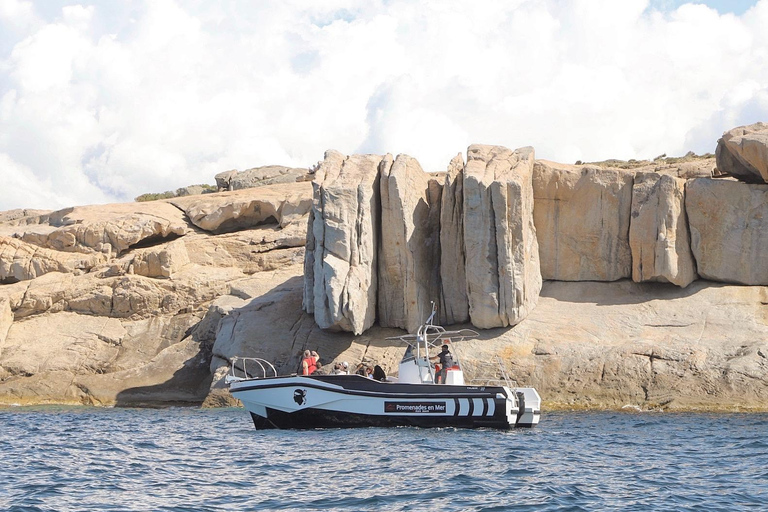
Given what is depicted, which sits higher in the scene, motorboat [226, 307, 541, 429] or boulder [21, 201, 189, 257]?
boulder [21, 201, 189, 257]

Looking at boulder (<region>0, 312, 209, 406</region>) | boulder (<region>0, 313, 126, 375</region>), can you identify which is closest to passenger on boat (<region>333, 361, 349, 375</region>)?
boulder (<region>0, 312, 209, 406</region>)

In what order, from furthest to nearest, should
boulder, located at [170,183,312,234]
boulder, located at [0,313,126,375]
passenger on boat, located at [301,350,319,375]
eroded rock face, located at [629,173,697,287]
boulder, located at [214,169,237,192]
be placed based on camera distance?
boulder, located at [214,169,237,192]
boulder, located at [170,183,312,234]
boulder, located at [0,313,126,375]
eroded rock face, located at [629,173,697,287]
passenger on boat, located at [301,350,319,375]

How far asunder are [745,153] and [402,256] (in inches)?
494

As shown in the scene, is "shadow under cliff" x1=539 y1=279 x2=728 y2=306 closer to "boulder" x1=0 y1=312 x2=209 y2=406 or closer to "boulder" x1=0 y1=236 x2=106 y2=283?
"boulder" x1=0 y1=312 x2=209 y2=406

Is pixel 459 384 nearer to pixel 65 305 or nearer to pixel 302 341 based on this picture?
pixel 302 341

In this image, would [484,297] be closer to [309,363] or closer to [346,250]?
[346,250]

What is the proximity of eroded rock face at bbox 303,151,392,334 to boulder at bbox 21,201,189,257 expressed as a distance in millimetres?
11874

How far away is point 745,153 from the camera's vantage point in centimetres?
3250

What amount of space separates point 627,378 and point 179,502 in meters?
18.7

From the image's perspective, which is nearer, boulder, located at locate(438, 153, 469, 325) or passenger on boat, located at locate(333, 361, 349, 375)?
passenger on boat, located at locate(333, 361, 349, 375)

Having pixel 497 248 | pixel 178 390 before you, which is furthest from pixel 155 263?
pixel 497 248

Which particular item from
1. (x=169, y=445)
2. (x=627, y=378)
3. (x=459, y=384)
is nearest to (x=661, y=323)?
(x=627, y=378)

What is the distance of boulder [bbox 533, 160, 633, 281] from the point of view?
114 feet

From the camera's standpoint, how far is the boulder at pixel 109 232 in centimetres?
4228
